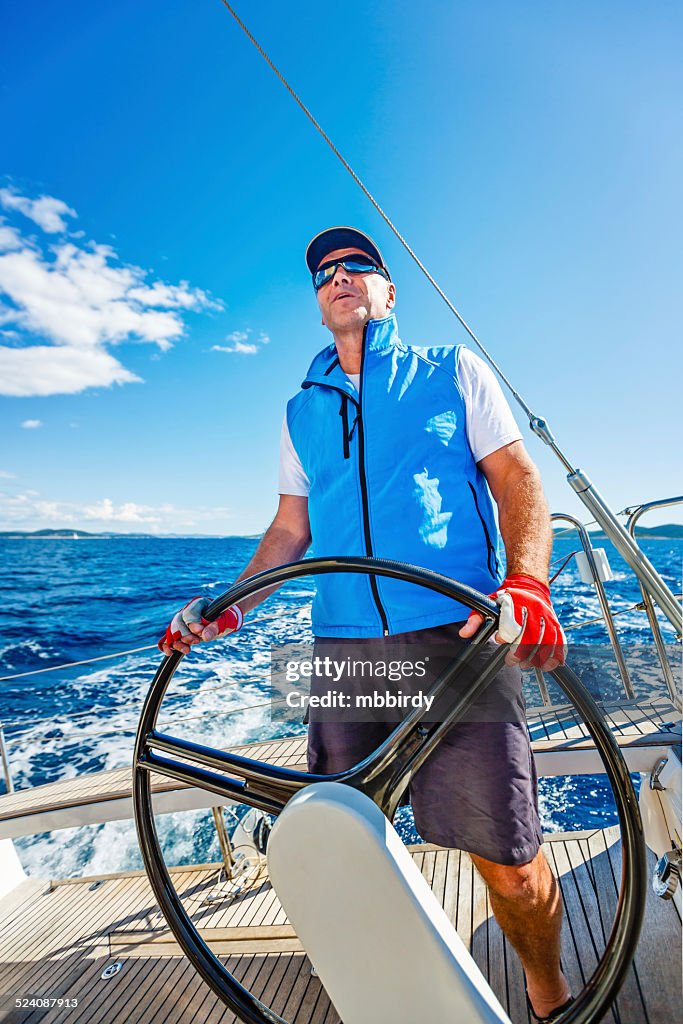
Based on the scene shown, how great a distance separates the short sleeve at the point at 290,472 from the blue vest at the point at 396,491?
6.5 inches

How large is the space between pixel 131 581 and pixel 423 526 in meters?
13.5

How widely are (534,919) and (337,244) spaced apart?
4.27 ft

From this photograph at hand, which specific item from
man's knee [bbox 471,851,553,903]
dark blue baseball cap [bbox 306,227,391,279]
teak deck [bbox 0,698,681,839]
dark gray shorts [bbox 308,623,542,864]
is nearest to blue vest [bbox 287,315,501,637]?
dark gray shorts [bbox 308,623,542,864]

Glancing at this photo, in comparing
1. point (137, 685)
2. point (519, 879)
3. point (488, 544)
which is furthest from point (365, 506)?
point (137, 685)

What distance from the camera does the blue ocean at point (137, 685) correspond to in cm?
313

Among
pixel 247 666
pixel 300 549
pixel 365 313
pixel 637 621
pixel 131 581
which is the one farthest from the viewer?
pixel 131 581

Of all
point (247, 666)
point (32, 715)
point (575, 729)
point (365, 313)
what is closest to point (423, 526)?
point (365, 313)

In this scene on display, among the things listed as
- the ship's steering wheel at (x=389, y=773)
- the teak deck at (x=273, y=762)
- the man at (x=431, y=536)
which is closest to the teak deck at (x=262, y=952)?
the teak deck at (x=273, y=762)

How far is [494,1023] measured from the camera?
58 centimetres

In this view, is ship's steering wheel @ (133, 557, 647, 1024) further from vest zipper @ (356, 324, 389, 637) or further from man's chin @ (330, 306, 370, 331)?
man's chin @ (330, 306, 370, 331)

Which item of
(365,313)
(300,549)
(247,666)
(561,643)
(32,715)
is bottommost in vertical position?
(32,715)

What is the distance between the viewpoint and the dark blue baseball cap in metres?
1.26

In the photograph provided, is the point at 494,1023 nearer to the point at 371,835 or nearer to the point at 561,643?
the point at 371,835

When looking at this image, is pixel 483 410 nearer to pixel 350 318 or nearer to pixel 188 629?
pixel 350 318
